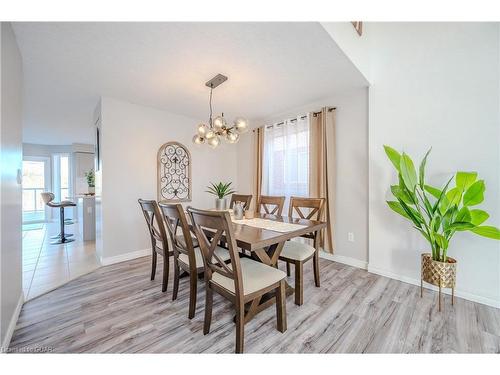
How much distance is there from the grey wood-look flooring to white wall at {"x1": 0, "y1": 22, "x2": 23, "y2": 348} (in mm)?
208

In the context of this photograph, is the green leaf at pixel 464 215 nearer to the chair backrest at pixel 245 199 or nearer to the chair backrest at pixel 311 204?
the chair backrest at pixel 311 204

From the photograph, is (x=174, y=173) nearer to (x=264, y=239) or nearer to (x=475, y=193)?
(x=264, y=239)

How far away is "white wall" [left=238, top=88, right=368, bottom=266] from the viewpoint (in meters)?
2.70

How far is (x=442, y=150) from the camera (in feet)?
6.93

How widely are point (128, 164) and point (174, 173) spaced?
0.71m

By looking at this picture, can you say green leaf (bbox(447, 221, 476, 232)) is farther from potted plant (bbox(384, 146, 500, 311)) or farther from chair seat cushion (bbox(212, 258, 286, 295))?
chair seat cushion (bbox(212, 258, 286, 295))

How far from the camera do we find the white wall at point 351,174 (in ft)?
8.84

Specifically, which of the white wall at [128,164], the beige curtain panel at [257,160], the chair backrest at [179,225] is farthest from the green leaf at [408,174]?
the white wall at [128,164]

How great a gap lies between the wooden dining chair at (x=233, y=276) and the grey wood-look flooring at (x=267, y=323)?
0.54 feet

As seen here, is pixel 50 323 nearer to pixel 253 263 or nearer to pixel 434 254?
pixel 253 263

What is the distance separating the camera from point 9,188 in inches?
59.2

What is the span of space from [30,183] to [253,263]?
8258mm

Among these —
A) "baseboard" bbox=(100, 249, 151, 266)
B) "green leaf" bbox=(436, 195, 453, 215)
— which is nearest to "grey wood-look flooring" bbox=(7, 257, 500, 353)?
"baseboard" bbox=(100, 249, 151, 266)
